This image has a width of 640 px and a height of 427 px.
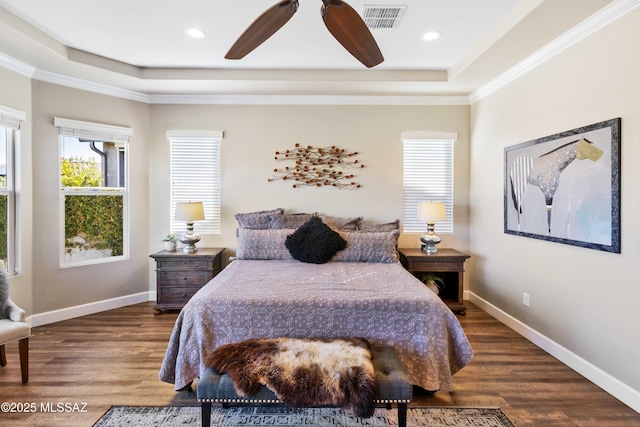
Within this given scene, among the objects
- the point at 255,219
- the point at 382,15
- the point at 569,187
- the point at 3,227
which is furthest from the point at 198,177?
the point at 569,187

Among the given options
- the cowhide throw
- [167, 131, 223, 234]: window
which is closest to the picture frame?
the cowhide throw

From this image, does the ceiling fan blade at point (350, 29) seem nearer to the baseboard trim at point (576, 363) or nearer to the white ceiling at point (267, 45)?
the white ceiling at point (267, 45)

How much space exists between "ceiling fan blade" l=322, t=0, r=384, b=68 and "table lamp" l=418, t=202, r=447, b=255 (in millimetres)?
2114

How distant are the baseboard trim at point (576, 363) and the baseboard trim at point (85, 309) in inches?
173

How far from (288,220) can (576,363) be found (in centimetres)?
307

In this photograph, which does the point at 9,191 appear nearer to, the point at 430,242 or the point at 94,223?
the point at 94,223

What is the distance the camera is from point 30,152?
3.38 metres

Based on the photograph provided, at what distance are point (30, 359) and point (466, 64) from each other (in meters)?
4.91

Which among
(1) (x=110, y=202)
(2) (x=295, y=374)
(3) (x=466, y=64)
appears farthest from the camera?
(1) (x=110, y=202)

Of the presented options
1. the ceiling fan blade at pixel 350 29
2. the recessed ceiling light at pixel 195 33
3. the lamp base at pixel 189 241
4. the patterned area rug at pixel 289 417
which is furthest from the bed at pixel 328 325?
the recessed ceiling light at pixel 195 33

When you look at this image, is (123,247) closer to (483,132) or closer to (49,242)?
(49,242)

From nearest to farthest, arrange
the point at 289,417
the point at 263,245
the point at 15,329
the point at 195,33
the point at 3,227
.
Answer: the point at 289,417, the point at 15,329, the point at 195,33, the point at 3,227, the point at 263,245

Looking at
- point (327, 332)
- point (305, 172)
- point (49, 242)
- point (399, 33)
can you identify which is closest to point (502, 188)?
point (399, 33)

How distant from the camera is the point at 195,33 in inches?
114
